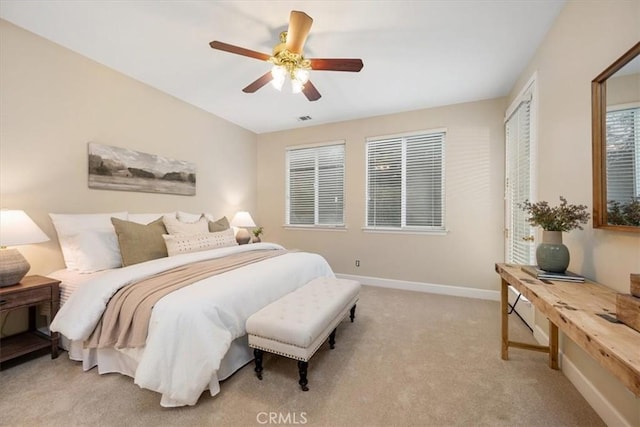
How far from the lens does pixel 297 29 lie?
1.78 metres

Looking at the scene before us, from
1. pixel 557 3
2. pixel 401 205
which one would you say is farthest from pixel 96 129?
pixel 557 3

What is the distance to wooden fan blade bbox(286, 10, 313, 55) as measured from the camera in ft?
5.44

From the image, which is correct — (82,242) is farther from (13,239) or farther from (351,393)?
(351,393)

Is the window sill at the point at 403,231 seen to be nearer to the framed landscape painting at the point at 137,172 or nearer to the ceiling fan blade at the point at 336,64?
the ceiling fan blade at the point at 336,64

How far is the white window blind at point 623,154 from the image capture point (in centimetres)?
121

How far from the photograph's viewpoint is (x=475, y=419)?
143 centimetres

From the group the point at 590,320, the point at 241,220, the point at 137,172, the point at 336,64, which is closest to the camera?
the point at 590,320

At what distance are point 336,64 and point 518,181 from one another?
2369mm

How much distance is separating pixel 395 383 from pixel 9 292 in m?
2.71

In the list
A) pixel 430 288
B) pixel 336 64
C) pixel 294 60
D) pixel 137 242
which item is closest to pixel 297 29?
pixel 294 60

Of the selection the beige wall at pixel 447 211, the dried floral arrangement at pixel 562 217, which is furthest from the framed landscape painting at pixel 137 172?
the dried floral arrangement at pixel 562 217

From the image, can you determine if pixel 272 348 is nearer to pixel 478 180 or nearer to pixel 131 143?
pixel 131 143

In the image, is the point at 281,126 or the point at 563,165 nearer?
the point at 563,165

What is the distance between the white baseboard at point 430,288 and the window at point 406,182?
0.82 m
